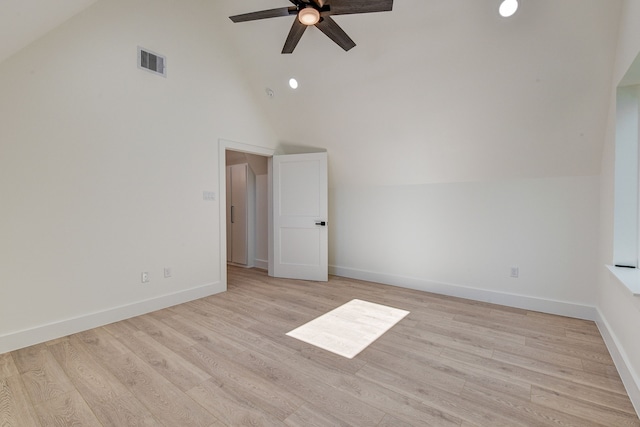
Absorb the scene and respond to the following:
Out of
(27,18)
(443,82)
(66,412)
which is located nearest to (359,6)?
(443,82)

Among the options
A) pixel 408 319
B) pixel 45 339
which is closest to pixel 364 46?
pixel 408 319

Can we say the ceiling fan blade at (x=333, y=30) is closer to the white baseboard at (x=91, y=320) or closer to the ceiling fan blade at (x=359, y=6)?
the ceiling fan blade at (x=359, y=6)

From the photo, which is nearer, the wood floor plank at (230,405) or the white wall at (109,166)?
the wood floor plank at (230,405)

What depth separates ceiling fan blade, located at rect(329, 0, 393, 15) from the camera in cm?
201

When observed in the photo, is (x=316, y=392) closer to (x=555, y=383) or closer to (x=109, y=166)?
(x=555, y=383)

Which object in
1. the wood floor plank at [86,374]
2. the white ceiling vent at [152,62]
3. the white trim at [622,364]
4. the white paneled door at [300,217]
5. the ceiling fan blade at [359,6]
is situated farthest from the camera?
the white paneled door at [300,217]

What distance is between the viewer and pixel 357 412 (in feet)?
5.66

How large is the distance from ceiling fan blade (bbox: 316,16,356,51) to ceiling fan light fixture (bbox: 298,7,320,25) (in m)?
0.07

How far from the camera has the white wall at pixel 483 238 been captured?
10.3 feet

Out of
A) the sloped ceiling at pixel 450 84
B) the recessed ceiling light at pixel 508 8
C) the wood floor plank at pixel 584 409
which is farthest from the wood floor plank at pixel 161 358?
the recessed ceiling light at pixel 508 8

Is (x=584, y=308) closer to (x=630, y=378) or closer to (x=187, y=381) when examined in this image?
(x=630, y=378)

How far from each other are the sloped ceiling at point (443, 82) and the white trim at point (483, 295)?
1428 millimetres

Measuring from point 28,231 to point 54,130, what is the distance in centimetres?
92

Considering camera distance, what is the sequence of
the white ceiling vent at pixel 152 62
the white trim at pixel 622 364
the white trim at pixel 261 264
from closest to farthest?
the white trim at pixel 622 364 → the white ceiling vent at pixel 152 62 → the white trim at pixel 261 264
